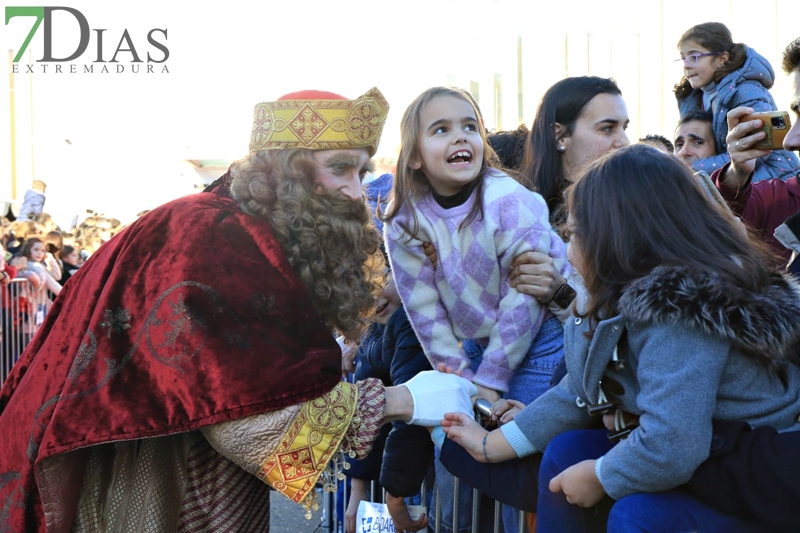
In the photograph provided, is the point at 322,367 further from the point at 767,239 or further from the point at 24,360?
the point at 767,239

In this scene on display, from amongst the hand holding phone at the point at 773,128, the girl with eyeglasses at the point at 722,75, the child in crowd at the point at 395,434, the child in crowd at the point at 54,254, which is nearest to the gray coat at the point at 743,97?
the girl with eyeglasses at the point at 722,75

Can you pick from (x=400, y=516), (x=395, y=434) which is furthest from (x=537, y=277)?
(x=400, y=516)

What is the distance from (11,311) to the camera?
386 inches

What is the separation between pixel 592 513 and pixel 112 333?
4.54 ft

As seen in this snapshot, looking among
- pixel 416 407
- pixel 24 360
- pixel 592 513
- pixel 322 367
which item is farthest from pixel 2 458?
pixel 592 513

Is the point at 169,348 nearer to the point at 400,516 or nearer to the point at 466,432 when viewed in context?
the point at 466,432

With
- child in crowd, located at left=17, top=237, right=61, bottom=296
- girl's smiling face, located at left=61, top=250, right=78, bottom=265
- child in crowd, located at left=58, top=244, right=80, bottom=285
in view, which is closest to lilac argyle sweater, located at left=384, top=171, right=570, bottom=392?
child in crowd, located at left=17, top=237, right=61, bottom=296

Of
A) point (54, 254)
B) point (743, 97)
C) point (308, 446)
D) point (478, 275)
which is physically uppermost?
point (743, 97)

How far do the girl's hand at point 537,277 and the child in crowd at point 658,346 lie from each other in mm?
715

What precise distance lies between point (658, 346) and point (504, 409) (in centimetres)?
91

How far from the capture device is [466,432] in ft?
8.57

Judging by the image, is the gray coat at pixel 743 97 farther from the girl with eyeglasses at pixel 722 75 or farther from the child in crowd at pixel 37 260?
the child in crowd at pixel 37 260

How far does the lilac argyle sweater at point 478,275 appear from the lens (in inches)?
120

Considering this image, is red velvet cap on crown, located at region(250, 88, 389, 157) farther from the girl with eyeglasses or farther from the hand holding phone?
the girl with eyeglasses
